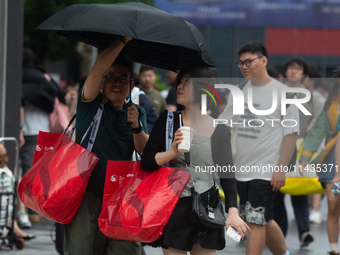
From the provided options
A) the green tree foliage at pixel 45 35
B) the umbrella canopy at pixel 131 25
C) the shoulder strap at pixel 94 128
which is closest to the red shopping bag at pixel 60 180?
the shoulder strap at pixel 94 128

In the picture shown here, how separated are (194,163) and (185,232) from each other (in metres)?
0.44

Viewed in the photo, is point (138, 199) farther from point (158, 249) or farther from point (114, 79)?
point (158, 249)

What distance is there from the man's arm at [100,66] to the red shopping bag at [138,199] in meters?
0.50

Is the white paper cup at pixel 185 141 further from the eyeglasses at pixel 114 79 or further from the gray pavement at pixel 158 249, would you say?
the gray pavement at pixel 158 249

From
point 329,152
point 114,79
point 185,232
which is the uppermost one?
point 114,79

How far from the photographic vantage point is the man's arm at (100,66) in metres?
3.52

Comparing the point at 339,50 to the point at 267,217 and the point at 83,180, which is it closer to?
the point at 267,217

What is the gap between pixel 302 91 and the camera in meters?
5.61

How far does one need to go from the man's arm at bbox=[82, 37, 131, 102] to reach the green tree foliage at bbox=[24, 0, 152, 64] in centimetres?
1450

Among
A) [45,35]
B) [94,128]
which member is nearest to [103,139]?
[94,128]

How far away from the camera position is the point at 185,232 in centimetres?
354

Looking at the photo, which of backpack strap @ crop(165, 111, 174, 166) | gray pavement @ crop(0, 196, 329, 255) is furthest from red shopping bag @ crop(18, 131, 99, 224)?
gray pavement @ crop(0, 196, 329, 255)

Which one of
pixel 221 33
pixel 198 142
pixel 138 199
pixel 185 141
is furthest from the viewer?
pixel 221 33

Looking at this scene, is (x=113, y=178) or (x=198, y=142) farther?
(x=198, y=142)
